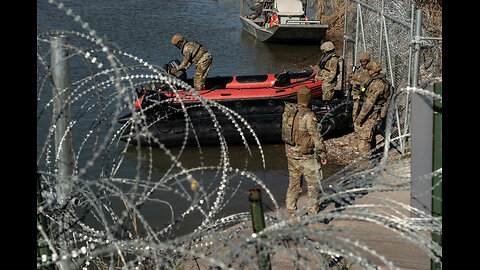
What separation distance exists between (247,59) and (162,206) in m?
12.1

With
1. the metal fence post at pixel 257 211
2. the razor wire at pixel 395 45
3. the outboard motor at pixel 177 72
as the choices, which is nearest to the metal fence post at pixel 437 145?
the metal fence post at pixel 257 211

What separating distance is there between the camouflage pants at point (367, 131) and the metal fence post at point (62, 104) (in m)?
5.25

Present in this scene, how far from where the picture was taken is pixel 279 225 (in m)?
2.92

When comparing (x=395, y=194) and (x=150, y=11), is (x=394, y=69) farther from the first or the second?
(x=150, y=11)

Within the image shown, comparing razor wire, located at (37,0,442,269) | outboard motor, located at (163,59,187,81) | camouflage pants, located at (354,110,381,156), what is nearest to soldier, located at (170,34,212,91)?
outboard motor, located at (163,59,187,81)

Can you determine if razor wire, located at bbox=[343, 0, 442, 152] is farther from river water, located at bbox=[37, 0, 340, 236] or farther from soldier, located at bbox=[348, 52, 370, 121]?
river water, located at bbox=[37, 0, 340, 236]

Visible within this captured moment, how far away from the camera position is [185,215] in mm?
5688

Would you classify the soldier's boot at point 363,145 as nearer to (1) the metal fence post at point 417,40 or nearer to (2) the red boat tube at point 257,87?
(1) the metal fence post at point 417,40

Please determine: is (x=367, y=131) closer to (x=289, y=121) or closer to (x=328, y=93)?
(x=328, y=93)

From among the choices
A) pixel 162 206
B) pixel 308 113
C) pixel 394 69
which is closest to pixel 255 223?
pixel 308 113

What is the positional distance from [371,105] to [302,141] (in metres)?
2.38

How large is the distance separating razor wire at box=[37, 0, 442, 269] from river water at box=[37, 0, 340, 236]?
11.6 inches

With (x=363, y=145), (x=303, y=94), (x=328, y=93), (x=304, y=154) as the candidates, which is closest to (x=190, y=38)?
(x=328, y=93)

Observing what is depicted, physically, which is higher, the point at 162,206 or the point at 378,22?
the point at 378,22
